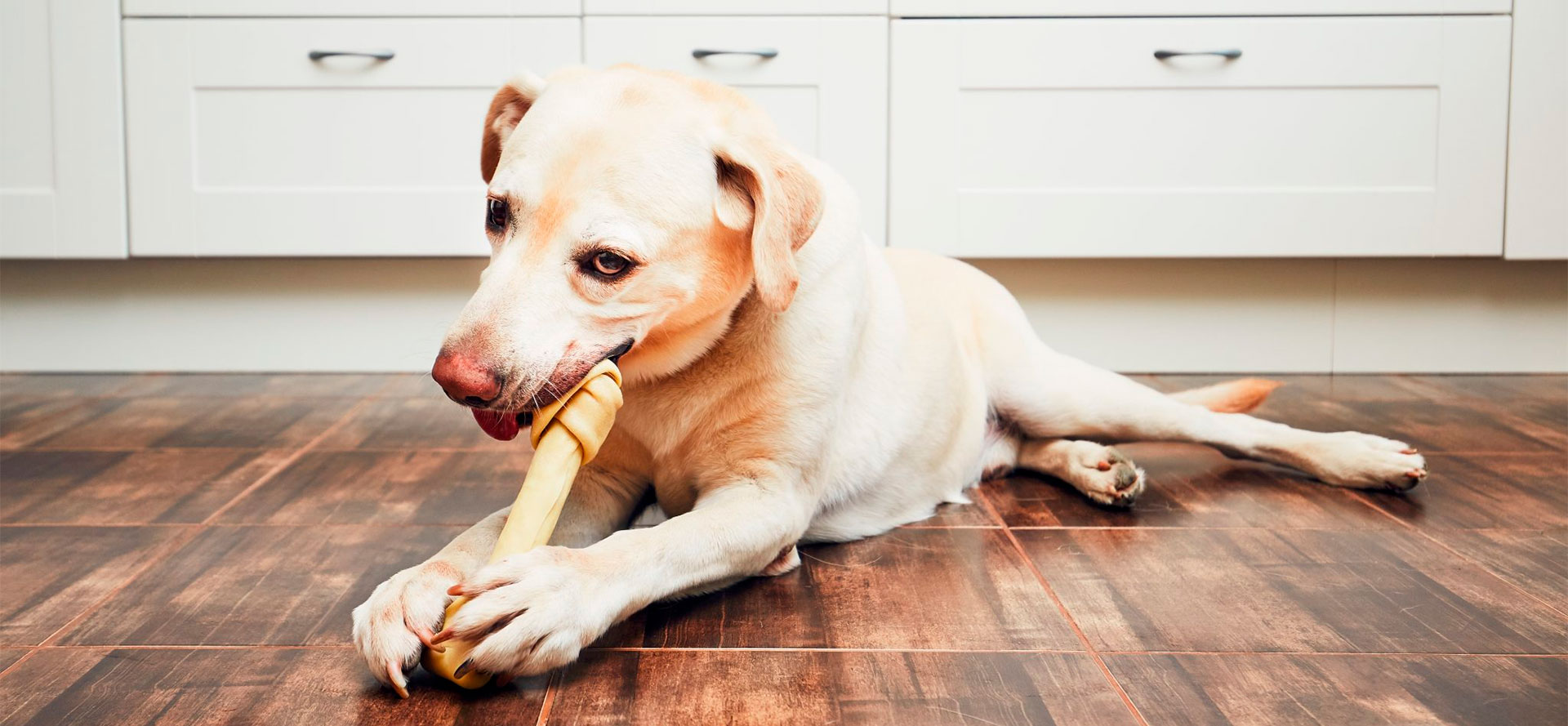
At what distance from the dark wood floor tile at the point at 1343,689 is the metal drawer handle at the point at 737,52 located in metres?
Result: 2.05

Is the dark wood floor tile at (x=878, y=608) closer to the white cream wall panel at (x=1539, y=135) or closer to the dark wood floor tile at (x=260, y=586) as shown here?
the dark wood floor tile at (x=260, y=586)

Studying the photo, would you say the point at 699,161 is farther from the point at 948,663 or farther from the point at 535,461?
the point at 948,663

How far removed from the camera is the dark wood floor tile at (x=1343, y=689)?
46.1 inches

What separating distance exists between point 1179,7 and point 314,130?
6.94ft

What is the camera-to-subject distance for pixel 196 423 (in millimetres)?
2584

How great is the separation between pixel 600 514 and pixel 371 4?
1.90 metres

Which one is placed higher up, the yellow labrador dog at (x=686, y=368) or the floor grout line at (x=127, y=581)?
the yellow labrador dog at (x=686, y=368)

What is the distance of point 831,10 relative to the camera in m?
3.05

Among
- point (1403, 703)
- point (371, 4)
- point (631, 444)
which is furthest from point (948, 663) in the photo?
point (371, 4)

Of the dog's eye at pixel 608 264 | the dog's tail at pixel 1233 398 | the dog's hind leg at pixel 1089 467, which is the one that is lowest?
the dog's hind leg at pixel 1089 467

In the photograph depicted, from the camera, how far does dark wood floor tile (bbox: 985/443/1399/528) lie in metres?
1.87

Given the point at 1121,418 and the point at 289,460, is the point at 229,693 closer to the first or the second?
the point at 289,460

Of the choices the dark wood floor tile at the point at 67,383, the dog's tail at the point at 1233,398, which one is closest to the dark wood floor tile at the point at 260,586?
the dog's tail at the point at 1233,398

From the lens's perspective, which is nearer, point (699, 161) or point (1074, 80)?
point (699, 161)
